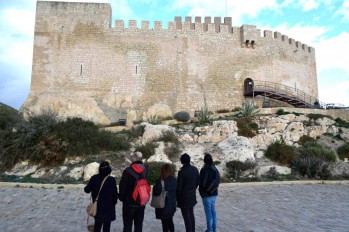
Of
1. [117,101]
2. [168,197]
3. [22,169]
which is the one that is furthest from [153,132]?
[168,197]

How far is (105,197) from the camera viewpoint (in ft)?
13.7

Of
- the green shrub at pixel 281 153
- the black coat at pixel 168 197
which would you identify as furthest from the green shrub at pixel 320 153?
the black coat at pixel 168 197

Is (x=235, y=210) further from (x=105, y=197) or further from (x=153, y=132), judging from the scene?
(x=153, y=132)

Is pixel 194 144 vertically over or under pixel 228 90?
under

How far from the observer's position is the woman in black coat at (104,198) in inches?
162

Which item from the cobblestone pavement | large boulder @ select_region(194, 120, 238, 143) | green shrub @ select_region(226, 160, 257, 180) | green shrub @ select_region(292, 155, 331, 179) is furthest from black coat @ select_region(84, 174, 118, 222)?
large boulder @ select_region(194, 120, 238, 143)

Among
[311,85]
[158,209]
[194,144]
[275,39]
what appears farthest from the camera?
[311,85]

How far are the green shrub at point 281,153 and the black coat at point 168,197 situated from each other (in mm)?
9644

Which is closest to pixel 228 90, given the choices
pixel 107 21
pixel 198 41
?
pixel 198 41

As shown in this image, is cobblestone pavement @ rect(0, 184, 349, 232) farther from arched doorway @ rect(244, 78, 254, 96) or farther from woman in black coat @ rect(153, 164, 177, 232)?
arched doorway @ rect(244, 78, 254, 96)

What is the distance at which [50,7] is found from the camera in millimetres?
20453

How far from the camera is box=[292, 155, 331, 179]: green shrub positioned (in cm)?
1175

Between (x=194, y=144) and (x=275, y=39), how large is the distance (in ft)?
42.8

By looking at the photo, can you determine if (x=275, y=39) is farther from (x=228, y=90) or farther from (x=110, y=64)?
(x=110, y=64)
